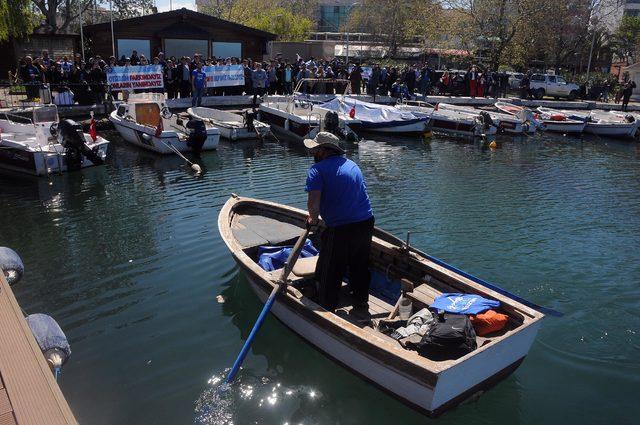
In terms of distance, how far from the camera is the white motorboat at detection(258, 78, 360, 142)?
19.6 metres

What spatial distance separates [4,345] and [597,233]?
1099 centimetres

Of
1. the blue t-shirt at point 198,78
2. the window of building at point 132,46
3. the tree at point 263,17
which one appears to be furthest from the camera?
the tree at point 263,17

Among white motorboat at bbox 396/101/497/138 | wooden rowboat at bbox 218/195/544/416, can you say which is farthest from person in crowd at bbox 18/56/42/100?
white motorboat at bbox 396/101/497/138

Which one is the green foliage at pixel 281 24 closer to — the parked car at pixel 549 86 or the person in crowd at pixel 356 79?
the person in crowd at pixel 356 79

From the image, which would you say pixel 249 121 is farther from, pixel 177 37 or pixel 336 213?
pixel 336 213

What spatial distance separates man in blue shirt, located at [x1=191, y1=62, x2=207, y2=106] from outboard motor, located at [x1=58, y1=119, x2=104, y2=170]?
8245 mm

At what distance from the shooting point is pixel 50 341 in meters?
4.48

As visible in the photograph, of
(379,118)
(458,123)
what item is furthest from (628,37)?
(379,118)

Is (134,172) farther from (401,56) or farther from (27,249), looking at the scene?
(401,56)

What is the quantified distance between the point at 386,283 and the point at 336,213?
176cm

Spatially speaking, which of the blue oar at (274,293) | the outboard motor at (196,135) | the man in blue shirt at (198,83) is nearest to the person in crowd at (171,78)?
the man in blue shirt at (198,83)

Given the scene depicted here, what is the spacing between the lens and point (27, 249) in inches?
373

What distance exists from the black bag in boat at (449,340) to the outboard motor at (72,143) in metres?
12.3

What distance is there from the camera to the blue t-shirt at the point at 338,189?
577cm
